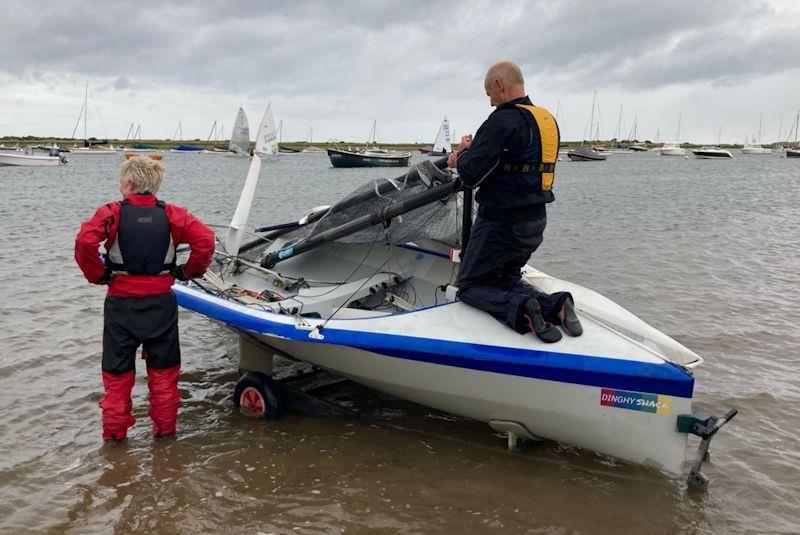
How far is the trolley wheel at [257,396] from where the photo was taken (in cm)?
532

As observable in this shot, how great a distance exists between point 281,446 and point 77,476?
1.41 m

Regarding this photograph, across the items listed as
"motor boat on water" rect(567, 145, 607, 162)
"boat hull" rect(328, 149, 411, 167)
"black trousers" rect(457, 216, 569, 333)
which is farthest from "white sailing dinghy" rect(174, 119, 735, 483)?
"motor boat on water" rect(567, 145, 607, 162)

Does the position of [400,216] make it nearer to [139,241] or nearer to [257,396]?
[257,396]

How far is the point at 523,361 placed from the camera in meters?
4.18

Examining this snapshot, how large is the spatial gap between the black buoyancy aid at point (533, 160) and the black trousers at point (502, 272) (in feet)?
0.86

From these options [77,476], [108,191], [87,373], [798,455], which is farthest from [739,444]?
[108,191]

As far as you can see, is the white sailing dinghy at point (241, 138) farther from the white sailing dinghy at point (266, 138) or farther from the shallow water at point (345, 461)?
the shallow water at point (345, 461)

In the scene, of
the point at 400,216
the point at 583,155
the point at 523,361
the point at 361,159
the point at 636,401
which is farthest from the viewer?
the point at 583,155

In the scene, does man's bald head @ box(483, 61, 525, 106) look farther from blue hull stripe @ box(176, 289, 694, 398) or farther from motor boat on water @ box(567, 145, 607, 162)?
motor boat on water @ box(567, 145, 607, 162)

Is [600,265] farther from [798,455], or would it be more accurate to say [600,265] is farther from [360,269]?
[798,455]

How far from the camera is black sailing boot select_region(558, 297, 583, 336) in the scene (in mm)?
4316

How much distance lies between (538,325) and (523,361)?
0.27 metres

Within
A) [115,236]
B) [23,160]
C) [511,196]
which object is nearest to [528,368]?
[511,196]

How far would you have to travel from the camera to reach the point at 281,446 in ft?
16.3
